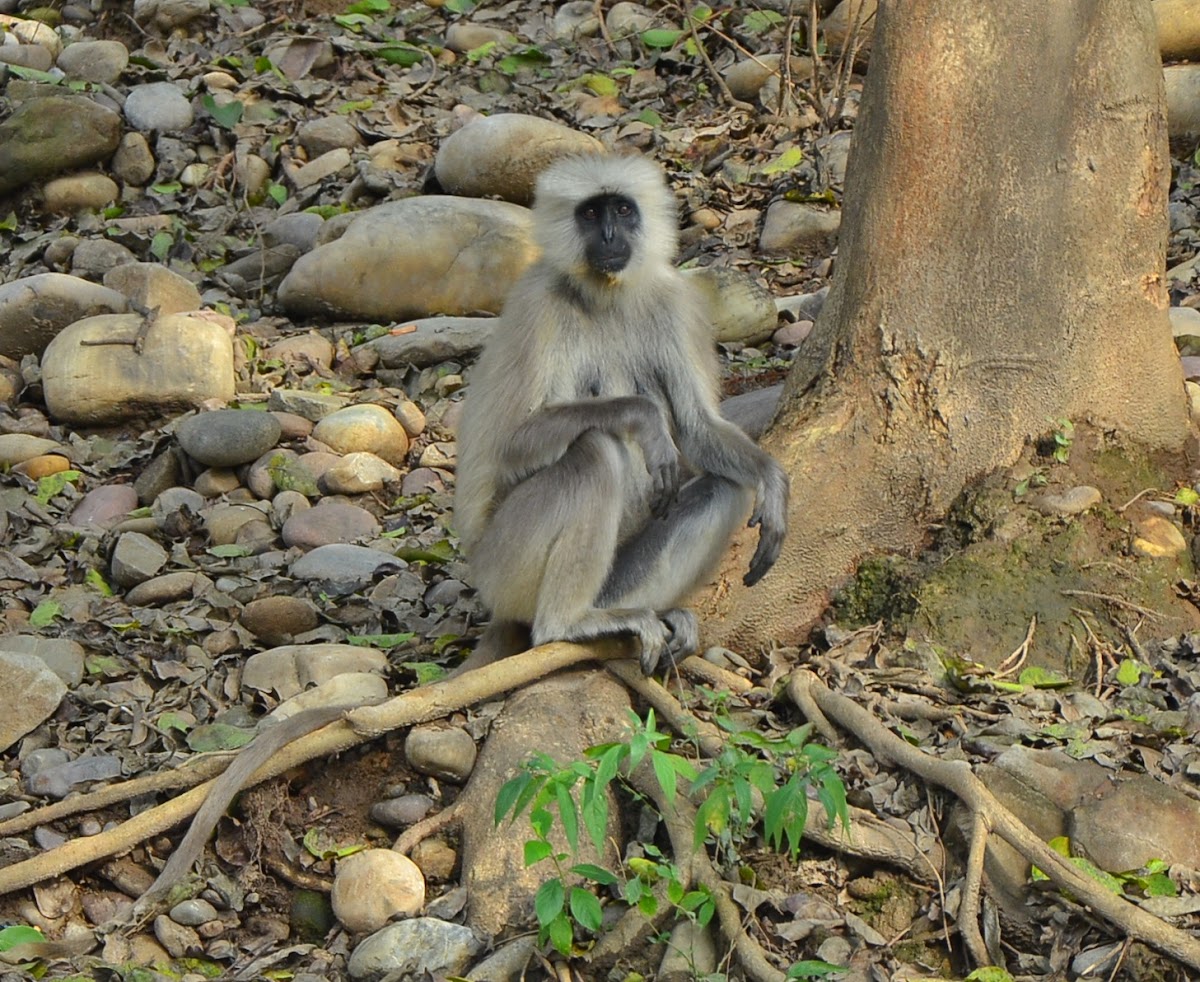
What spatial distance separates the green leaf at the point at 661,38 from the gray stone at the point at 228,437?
13.3ft

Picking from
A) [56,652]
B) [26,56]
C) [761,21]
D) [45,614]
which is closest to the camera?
[56,652]

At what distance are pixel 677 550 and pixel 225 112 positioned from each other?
5.50 metres

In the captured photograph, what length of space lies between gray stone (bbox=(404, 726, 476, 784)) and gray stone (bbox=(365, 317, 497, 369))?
3159 millimetres

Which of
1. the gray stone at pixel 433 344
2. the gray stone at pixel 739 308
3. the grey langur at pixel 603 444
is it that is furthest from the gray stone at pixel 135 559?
the gray stone at pixel 739 308

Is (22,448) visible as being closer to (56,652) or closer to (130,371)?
(130,371)

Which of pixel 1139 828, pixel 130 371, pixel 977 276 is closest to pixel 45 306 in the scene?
pixel 130 371

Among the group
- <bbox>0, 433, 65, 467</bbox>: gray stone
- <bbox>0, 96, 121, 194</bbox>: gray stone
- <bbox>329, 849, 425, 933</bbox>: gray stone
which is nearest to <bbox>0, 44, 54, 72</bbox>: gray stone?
<bbox>0, 96, 121, 194</bbox>: gray stone

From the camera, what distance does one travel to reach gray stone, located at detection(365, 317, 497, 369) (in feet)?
22.5

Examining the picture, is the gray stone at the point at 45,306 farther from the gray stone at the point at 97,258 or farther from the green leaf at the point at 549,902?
the green leaf at the point at 549,902

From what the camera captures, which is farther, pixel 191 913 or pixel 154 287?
pixel 154 287

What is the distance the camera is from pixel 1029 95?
13.7 ft

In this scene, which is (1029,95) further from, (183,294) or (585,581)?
(183,294)

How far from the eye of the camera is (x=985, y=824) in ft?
11.3

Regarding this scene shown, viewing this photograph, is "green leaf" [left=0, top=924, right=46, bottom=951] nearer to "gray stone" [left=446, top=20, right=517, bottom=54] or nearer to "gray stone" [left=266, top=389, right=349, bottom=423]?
"gray stone" [left=266, top=389, right=349, bottom=423]
